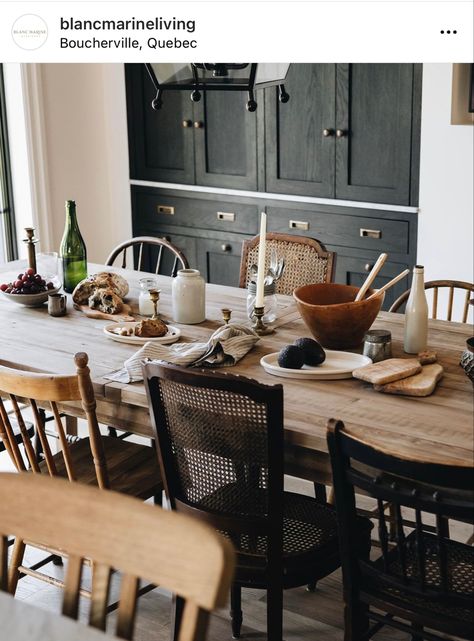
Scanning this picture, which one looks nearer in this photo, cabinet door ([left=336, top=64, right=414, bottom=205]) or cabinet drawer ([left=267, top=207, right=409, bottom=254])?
cabinet door ([left=336, top=64, right=414, bottom=205])

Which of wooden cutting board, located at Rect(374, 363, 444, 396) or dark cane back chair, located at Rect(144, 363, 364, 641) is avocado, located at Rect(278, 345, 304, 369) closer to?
wooden cutting board, located at Rect(374, 363, 444, 396)

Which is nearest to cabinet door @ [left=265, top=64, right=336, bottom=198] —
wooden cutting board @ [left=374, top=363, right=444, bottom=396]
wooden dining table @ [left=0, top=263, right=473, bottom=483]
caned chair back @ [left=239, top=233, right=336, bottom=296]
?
caned chair back @ [left=239, top=233, right=336, bottom=296]

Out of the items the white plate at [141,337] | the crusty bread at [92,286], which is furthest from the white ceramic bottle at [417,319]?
the crusty bread at [92,286]

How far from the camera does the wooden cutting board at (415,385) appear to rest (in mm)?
2141

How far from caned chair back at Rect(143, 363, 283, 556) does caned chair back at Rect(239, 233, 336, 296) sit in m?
1.19

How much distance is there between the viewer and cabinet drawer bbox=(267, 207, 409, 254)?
4188 millimetres

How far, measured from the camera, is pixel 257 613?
258 centimetres

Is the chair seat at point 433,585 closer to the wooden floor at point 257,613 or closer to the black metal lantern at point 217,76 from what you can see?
the wooden floor at point 257,613

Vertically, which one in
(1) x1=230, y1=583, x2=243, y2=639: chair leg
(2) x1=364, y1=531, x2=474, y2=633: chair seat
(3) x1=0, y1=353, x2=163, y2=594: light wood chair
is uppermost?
(3) x1=0, y1=353, x2=163, y2=594: light wood chair

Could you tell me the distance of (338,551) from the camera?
210cm

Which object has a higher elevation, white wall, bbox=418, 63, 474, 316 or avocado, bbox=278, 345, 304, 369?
white wall, bbox=418, 63, 474, 316

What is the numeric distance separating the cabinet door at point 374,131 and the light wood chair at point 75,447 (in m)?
2.05
